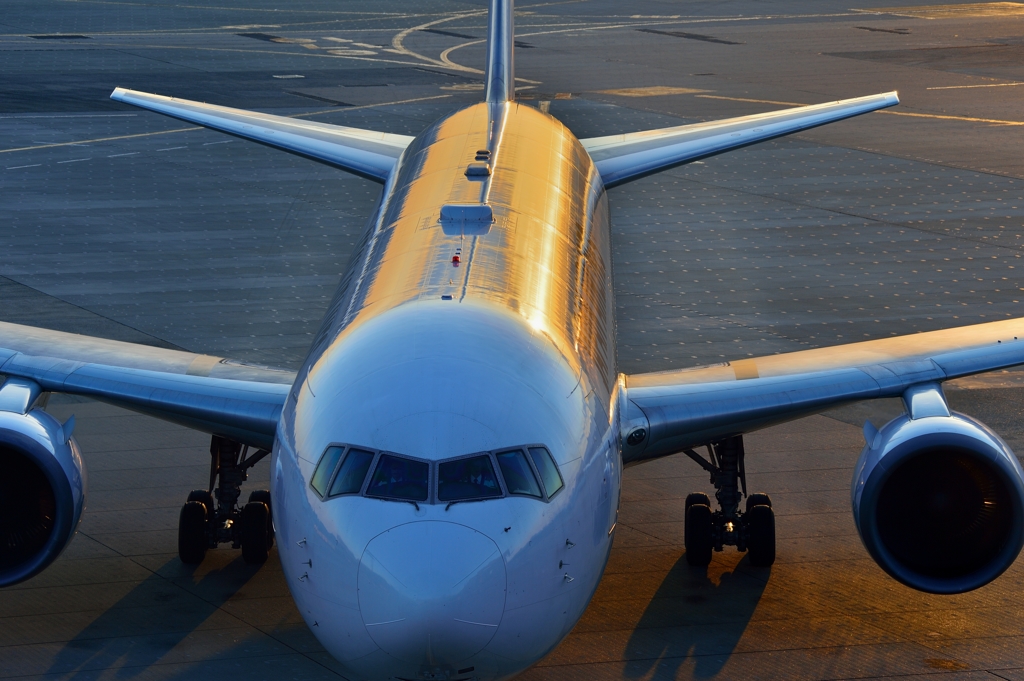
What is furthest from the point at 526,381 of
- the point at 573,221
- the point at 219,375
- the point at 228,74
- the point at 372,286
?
the point at 228,74

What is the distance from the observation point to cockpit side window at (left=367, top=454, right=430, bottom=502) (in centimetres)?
904

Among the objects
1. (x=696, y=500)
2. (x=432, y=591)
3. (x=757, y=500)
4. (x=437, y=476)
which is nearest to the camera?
(x=432, y=591)

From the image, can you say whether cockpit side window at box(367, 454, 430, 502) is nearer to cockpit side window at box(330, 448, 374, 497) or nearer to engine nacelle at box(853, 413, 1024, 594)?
cockpit side window at box(330, 448, 374, 497)

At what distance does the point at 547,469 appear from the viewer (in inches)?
373

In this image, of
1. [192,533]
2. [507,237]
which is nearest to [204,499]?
[192,533]

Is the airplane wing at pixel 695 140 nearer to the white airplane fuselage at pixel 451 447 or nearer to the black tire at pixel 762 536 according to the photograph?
the black tire at pixel 762 536

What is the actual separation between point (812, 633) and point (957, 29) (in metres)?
55.2

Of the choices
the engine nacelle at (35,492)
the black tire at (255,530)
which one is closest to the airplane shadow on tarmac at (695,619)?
the black tire at (255,530)

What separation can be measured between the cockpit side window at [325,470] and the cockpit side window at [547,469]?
135 cm

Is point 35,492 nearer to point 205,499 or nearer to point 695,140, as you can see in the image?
→ point 205,499

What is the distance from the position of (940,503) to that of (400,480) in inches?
204

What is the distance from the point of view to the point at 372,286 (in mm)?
12188

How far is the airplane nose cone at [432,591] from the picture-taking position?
28.0 ft

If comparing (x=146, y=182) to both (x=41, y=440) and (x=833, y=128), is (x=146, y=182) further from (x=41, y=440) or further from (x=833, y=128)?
(x=41, y=440)
